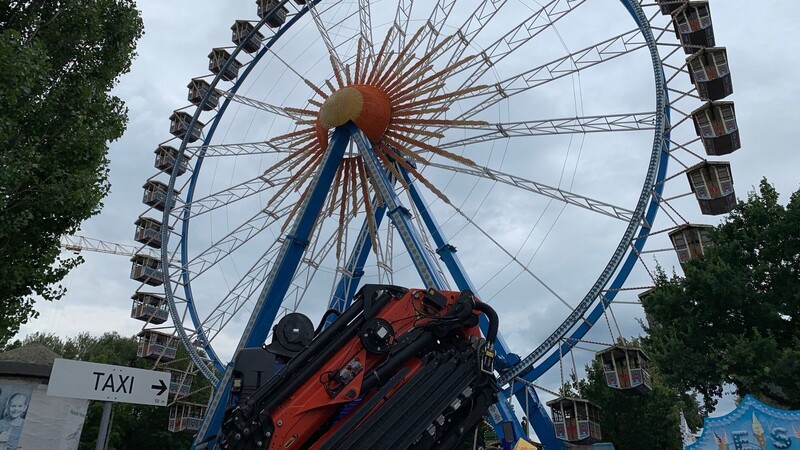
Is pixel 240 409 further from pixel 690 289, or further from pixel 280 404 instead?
pixel 690 289

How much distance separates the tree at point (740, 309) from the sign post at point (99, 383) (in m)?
13.9

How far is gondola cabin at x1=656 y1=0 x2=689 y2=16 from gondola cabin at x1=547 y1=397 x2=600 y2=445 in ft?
34.0

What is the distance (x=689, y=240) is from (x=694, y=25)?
5.82 meters

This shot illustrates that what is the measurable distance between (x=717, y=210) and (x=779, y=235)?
173 inches

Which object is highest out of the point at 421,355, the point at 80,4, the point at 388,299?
the point at 80,4

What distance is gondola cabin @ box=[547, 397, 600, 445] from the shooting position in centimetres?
1276

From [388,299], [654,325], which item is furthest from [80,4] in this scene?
[654,325]

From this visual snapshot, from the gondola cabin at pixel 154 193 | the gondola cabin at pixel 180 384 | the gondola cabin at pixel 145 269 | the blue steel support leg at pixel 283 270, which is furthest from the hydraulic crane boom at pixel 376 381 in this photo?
the gondola cabin at pixel 154 193

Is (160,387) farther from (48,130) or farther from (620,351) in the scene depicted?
(620,351)

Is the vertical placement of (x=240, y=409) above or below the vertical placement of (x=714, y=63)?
below

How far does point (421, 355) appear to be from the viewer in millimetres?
5441

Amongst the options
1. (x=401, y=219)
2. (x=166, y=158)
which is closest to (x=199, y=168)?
(x=166, y=158)

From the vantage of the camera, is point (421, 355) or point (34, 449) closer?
point (421, 355)

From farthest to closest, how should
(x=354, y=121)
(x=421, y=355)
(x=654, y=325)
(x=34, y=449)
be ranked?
(x=654, y=325)
(x=354, y=121)
(x=34, y=449)
(x=421, y=355)
